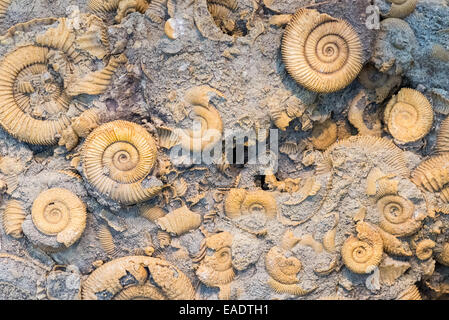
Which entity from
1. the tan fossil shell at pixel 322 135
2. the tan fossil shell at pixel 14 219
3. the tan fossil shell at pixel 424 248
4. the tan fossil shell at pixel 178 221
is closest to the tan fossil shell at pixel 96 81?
the tan fossil shell at pixel 14 219

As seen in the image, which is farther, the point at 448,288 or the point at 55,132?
the point at 448,288

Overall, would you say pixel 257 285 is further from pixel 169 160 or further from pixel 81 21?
pixel 81 21

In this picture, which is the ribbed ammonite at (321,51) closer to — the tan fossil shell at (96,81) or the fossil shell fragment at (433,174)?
the fossil shell fragment at (433,174)

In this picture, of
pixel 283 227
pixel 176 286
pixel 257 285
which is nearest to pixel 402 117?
pixel 283 227

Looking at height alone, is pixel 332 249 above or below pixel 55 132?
below

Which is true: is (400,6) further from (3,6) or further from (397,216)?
(3,6)

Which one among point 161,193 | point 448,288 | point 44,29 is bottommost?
point 448,288

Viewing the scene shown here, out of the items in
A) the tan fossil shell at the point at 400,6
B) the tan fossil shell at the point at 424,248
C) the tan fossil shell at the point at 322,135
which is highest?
the tan fossil shell at the point at 400,6
